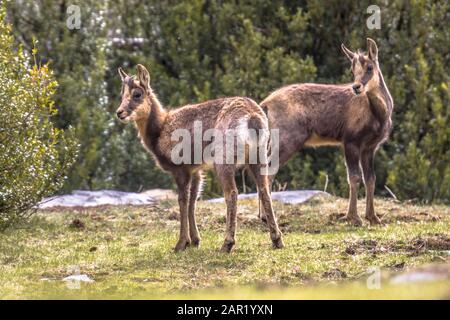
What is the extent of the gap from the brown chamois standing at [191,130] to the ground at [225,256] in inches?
17.0

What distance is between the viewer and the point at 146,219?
49.9 feet

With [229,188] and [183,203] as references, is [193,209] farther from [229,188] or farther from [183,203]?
[229,188]

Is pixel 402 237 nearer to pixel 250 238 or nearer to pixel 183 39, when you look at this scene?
pixel 250 238

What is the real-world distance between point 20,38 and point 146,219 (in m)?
6.32

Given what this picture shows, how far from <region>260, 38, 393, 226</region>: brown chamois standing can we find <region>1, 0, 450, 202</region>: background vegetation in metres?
3.88

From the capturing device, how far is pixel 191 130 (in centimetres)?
1215

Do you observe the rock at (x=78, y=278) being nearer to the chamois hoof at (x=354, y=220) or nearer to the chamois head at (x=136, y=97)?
the chamois head at (x=136, y=97)

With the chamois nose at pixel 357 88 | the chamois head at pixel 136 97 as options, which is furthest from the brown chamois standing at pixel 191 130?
the chamois nose at pixel 357 88

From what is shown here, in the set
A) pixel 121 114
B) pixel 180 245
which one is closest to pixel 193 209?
pixel 180 245

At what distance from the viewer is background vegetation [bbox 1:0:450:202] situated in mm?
19547

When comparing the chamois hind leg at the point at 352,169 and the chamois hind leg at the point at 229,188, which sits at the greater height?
the chamois hind leg at the point at 229,188

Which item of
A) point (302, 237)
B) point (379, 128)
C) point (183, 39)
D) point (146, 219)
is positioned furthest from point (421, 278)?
point (183, 39)

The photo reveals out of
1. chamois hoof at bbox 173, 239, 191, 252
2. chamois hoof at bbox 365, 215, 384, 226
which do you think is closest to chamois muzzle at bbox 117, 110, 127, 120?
chamois hoof at bbox 173, 239, 191, 252

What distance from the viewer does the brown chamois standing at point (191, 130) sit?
37.9 feet
